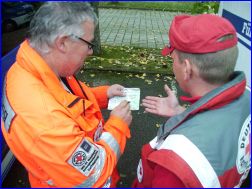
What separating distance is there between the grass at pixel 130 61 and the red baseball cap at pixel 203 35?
5273mm

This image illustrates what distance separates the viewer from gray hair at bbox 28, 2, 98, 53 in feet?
5.85

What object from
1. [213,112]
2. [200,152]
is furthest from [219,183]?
[213,112]

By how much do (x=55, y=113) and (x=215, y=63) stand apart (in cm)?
87

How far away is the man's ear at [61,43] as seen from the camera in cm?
181

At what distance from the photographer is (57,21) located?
178 cm

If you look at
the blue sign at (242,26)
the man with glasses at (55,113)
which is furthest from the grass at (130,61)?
the man with glasses at (55,113)

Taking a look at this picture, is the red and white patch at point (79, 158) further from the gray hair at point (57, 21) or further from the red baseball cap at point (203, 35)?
the red baseball cap at point (203, 35)

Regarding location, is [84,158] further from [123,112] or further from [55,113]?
[123,112]

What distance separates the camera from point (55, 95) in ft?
5.91

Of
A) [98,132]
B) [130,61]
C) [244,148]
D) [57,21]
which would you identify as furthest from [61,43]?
[130,61]

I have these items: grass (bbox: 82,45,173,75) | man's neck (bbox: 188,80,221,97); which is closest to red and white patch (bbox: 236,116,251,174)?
man's neck (bbox: 188,80,221,97)

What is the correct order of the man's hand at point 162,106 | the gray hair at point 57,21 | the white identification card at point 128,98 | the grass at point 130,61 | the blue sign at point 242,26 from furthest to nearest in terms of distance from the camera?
the grass at point 130,61 → the white identification card at point 128,98 → the man's hand at point 162,106 → the blue sign at point 242,26 → the gray hair at point 57,21

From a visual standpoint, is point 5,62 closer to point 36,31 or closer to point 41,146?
point 36,31

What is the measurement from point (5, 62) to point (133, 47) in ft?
20.6
